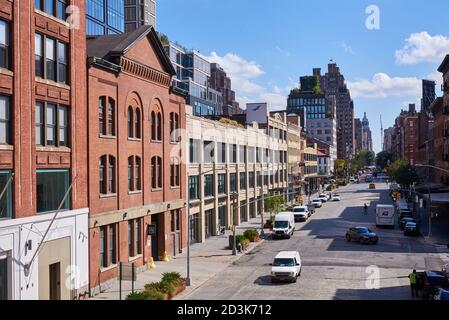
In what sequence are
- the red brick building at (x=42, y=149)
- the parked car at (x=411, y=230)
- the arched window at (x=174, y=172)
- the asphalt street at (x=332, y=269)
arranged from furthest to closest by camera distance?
the parked car at (x=411, y=230), the arched window at (x=174, y=172), the asphalt street at (x=332, y=269), the red brick building at (x=42, y=149)

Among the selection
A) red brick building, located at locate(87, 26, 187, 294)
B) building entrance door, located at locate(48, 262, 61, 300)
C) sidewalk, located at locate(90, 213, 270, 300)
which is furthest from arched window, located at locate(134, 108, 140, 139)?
building entrance door, located at locate(48, 262, 61, 300)

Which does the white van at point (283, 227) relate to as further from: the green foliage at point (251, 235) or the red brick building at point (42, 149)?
the red brick building at point (42, 149)

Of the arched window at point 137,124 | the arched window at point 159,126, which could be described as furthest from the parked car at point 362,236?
the arched window at point 137,124

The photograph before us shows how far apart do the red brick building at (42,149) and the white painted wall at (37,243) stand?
44mm

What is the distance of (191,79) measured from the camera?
427 ft

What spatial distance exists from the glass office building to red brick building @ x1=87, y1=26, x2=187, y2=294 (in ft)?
207

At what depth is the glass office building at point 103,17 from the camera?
342 feet

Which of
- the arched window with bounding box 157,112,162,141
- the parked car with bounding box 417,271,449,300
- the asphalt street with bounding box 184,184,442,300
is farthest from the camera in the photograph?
the arched window with bounding box 157,112,162,141

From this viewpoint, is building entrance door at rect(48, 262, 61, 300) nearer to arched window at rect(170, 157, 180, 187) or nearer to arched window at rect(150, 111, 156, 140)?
arched window at rect(150, 111, 156, 140)

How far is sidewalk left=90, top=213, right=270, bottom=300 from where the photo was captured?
106 ft

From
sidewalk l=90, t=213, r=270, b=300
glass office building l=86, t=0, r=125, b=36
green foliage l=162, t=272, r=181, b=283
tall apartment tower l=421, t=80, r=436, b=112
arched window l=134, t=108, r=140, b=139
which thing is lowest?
sidewalk l=90, t=213, r=270, b=300
